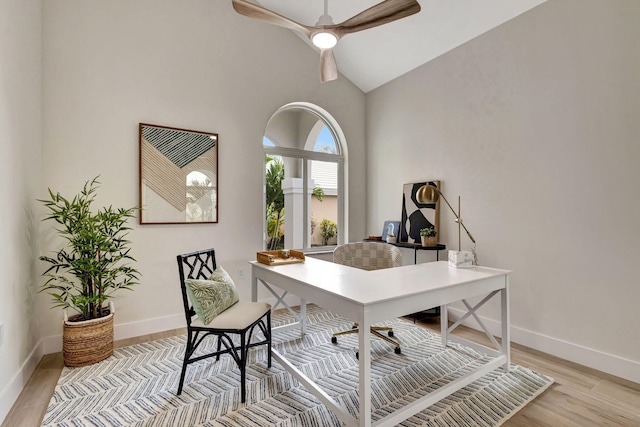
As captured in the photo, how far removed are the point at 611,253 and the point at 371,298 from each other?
1966mm

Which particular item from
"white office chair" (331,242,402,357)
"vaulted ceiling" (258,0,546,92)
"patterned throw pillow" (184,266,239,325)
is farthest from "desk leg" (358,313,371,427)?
"vaulted ceiling" (258,0,546,92)

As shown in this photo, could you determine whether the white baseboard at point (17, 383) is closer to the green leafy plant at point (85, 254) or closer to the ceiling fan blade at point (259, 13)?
the green leafy plant at point (85, 254)

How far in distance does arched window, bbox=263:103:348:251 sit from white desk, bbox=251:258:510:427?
1503 millimetres

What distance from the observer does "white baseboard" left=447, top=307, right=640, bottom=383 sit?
2.21 metres

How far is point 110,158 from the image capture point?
115 inches

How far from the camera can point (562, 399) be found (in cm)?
201

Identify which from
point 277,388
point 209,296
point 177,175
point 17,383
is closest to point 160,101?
point 177,175

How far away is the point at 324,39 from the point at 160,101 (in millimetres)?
1839

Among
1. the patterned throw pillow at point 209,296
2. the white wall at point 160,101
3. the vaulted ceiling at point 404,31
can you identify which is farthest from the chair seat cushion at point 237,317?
the vaulted ceiling at point 404,31

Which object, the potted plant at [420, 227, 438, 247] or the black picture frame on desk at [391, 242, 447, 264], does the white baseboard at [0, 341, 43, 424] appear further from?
the potted plant at [420, 227, 438, 247]

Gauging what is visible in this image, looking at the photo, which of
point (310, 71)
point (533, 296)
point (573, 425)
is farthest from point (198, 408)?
point (310, 71)

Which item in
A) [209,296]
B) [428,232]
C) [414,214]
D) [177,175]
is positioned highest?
[177,175]

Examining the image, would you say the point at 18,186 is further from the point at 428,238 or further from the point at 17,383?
the point at 428,238

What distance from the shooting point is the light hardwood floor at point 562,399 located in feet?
5.95
